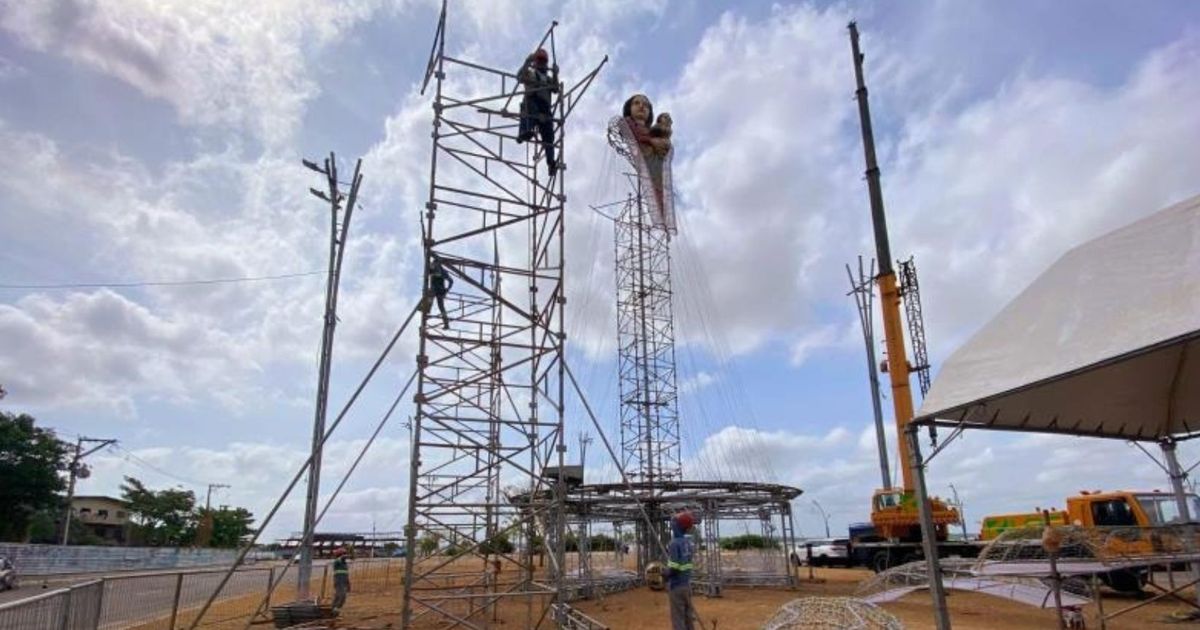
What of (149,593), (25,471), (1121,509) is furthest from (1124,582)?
(25,471)

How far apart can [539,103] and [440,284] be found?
3651 millimetres

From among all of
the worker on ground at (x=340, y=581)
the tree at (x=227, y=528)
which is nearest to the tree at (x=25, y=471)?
the tree at (x=227, y=528)

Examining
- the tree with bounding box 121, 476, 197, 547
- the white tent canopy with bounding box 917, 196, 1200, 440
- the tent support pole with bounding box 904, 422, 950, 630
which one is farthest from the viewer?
the tree with bounding box 121, 476, 197, 547

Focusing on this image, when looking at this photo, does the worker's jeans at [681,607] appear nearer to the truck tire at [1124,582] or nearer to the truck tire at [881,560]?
the truck tire at [1124,582]

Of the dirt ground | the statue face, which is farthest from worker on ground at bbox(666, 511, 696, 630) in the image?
the statue face

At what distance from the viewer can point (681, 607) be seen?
8.24 m

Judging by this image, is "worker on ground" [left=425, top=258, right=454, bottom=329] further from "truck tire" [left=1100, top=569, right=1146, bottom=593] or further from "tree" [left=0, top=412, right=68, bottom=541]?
"tree" [left=0, top=412, right=68, bottom=541]

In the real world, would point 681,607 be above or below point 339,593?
above

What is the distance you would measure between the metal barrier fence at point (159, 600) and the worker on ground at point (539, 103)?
817cm

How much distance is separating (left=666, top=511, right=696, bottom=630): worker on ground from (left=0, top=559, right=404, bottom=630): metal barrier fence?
5767 millimetres

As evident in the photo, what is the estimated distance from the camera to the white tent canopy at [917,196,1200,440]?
6273mm

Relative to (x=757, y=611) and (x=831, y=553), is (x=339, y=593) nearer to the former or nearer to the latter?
(x=757, y=611)

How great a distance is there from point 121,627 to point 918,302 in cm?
3342

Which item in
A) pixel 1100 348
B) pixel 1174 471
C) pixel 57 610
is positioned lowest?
pixel 57 610
